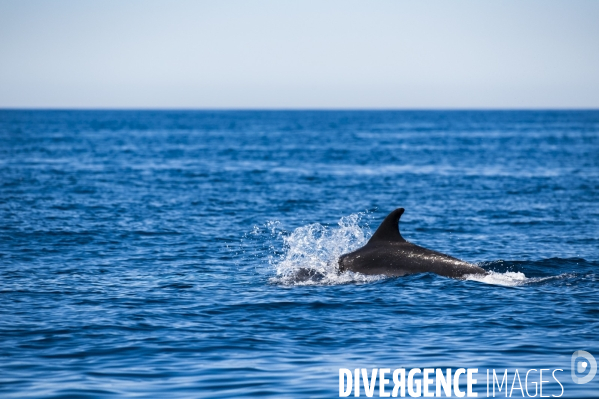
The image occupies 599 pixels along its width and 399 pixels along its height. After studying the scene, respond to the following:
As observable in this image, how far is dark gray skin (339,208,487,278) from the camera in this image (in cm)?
1672

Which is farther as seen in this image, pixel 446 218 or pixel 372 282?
pixel 446 218

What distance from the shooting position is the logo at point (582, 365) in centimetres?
1032

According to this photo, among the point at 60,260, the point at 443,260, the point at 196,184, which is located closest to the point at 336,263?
the point at 443,260

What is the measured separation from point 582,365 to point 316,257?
9185mm

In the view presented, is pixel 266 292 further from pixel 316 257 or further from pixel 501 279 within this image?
pixel 501 279

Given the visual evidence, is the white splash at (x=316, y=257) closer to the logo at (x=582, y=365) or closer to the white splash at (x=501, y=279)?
the white splash at (x=501, y=279)

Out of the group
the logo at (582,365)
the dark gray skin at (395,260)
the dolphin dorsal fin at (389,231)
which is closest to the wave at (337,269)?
the dark gray skin at (395,260)

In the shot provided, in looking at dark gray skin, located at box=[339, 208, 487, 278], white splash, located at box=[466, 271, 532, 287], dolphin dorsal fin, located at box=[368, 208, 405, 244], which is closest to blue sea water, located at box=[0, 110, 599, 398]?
white splash, located at box=[466, 271, 532, 287]

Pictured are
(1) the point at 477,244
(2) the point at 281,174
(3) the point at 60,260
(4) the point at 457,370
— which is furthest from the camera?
(2) the point at 281,174

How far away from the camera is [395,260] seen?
16.9m

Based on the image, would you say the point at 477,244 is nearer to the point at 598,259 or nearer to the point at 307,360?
the point at 598,259

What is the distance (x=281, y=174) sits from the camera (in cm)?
4969

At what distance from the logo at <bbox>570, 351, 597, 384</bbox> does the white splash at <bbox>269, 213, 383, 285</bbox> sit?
5.79m

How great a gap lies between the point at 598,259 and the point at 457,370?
10917 millimetres
